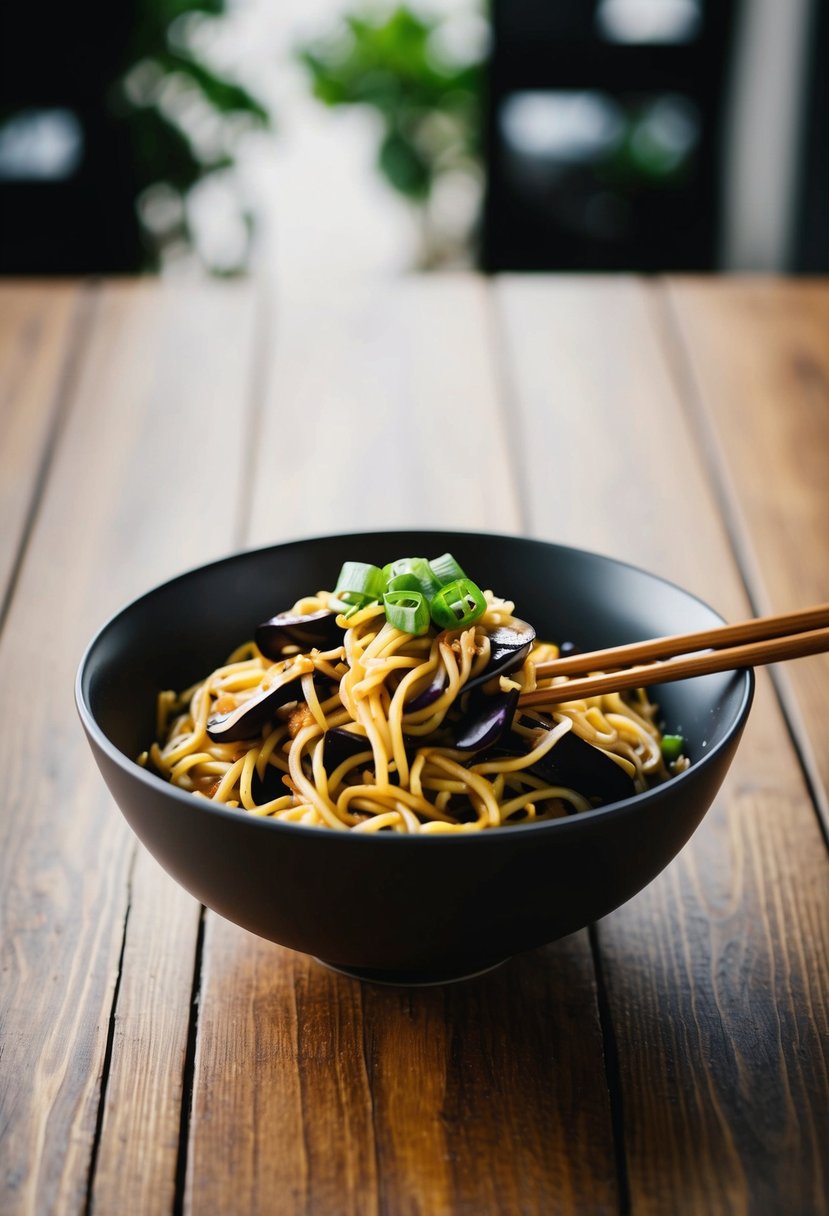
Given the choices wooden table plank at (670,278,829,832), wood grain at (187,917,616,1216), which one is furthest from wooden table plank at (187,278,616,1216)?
wooden table plank at (670,278,829,832)

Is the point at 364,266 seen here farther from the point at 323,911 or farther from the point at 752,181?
the point at 323,911

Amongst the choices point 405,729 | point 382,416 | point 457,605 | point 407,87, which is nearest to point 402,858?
point 405,729

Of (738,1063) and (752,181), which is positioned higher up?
(738,1063)

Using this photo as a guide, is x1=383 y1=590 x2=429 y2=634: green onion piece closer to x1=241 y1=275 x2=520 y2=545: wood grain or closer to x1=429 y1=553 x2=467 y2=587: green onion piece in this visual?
x1=429 y1=553 x2=467 y2=587: green onion piece

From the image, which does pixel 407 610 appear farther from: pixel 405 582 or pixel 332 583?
pixel 332 583

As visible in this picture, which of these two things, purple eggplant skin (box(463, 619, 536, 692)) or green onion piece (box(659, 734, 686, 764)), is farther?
green onion piece (box(659, 734, 686, 764))

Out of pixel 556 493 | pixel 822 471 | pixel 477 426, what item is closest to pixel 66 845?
pixel 556 493
